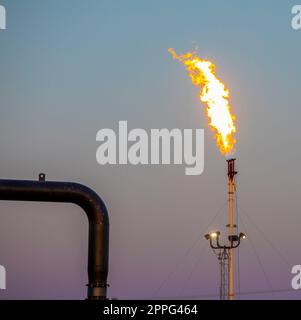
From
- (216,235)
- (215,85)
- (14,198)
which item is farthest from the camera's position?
(216,235)

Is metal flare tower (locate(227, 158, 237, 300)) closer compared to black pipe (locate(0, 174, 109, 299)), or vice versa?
black pipe (locate(0, 174, 109, 299))

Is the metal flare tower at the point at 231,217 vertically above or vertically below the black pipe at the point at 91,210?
above

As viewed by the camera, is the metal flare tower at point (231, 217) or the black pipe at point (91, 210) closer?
Answer: the black pipe at point (91, 210)

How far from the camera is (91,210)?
20.2 m

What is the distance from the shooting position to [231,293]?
4028 centimetres

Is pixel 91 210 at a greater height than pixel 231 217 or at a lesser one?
lesser

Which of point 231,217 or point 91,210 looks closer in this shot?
point 91,210

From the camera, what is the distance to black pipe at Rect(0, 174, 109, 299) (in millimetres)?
19266

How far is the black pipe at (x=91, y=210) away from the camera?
1927 centimetres

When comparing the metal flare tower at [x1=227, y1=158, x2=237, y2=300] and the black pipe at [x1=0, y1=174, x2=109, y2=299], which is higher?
the metal flare tower at [x1=227, y1=158, x2=237, y2=300]
